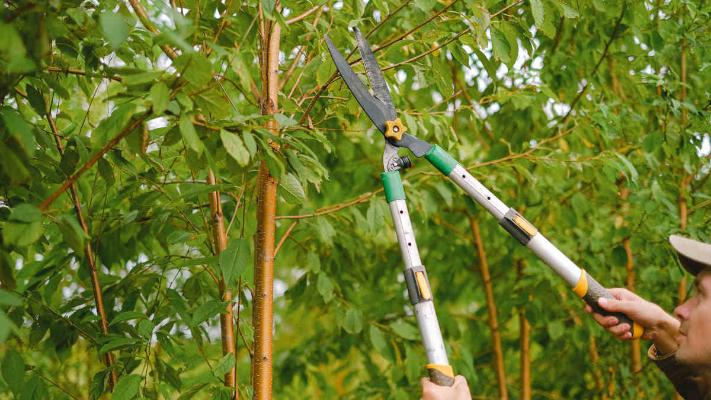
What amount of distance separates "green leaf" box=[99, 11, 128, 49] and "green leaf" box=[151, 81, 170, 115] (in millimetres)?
111

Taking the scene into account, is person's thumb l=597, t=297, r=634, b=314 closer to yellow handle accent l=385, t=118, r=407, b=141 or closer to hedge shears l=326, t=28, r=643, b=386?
hedge shears l=326, t=28, r=643, b=386

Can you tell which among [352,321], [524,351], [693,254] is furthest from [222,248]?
[524,351]

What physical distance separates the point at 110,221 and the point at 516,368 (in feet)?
9.40

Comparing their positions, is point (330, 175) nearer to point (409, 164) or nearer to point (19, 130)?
point (409, 164)

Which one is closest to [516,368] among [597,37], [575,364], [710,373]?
[575,364]

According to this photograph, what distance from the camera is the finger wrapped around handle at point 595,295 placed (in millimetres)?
1798

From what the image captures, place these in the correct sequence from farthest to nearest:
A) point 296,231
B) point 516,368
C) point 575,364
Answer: point 516,368 → point 575,364 → point 296,231

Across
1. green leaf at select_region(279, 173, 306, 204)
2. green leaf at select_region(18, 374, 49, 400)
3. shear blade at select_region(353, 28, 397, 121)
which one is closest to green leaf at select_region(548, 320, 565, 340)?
shear blade at select_region(353, 28, 397, 121)

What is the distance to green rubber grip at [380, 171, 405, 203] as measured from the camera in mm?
1682

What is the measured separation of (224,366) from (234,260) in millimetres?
283

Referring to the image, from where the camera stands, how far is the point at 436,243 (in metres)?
3.56

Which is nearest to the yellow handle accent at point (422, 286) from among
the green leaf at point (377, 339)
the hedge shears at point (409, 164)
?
the hedge shears at point (409, 164)

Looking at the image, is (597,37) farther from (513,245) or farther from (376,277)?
(376,277)

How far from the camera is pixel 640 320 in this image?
1.91 m
